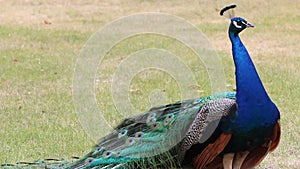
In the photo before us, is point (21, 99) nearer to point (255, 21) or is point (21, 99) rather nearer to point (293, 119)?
point (293, 119)

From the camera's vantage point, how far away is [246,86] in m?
3.78

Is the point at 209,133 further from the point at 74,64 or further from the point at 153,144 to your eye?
the point at 74,64

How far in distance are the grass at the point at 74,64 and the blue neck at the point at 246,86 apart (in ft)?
3.27

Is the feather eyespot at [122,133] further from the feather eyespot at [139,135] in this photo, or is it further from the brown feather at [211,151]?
the brown feather at [211,151]

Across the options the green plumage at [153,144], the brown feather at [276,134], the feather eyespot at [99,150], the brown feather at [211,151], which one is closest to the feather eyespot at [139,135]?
the green plumage at [153,144]

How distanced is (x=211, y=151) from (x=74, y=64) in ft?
15.3

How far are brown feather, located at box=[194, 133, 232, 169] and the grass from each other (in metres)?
0.90

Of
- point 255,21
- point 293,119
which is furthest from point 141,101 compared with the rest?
point 255,21

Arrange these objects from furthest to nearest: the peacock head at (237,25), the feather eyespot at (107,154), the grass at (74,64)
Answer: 1. the grass at (74,64)
2. the feather eyespot at (107,154)
3. the peacock head at (237,25)

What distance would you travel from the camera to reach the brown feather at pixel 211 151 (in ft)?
12.4

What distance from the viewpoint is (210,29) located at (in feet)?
34.6

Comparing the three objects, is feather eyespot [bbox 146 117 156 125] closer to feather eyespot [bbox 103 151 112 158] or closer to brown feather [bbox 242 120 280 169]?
feather eyespot [bbox 103 151 112 158]

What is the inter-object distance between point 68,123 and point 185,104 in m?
1.73

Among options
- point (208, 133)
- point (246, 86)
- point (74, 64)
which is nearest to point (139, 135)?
point (208, 133)
